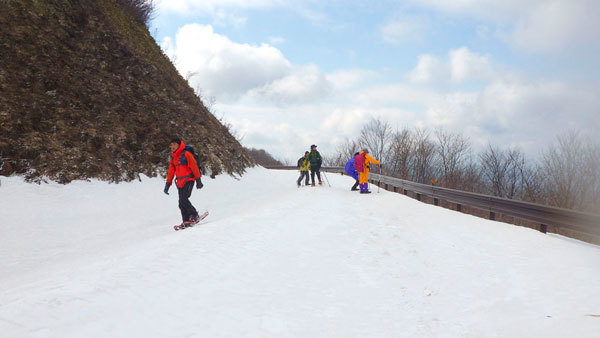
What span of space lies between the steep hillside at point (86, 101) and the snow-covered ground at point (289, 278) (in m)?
2.18

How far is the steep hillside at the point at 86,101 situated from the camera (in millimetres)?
9852

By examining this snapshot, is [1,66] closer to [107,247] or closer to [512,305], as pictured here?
[107,247]

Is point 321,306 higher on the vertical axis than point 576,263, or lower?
lower

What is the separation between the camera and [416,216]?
28.6ft

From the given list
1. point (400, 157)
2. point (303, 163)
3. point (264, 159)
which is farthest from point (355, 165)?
point (264, 159)

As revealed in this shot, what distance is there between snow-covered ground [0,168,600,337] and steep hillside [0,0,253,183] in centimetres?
218

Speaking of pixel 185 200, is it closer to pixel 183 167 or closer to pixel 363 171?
pixel 183 167

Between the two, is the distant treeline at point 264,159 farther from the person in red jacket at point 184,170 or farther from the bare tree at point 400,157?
the person in red jacket at point 184,170

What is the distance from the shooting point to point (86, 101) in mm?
12477

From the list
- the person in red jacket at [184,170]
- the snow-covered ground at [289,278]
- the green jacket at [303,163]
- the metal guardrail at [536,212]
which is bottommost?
the snow-covered ground at [289,278]

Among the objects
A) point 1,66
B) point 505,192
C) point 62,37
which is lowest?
point 505,192

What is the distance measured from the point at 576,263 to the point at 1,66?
16.4 metres

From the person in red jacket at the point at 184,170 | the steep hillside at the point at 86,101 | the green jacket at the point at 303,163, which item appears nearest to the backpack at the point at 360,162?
the green jacket at the point at 303,163

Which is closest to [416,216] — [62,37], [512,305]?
[512,305]
